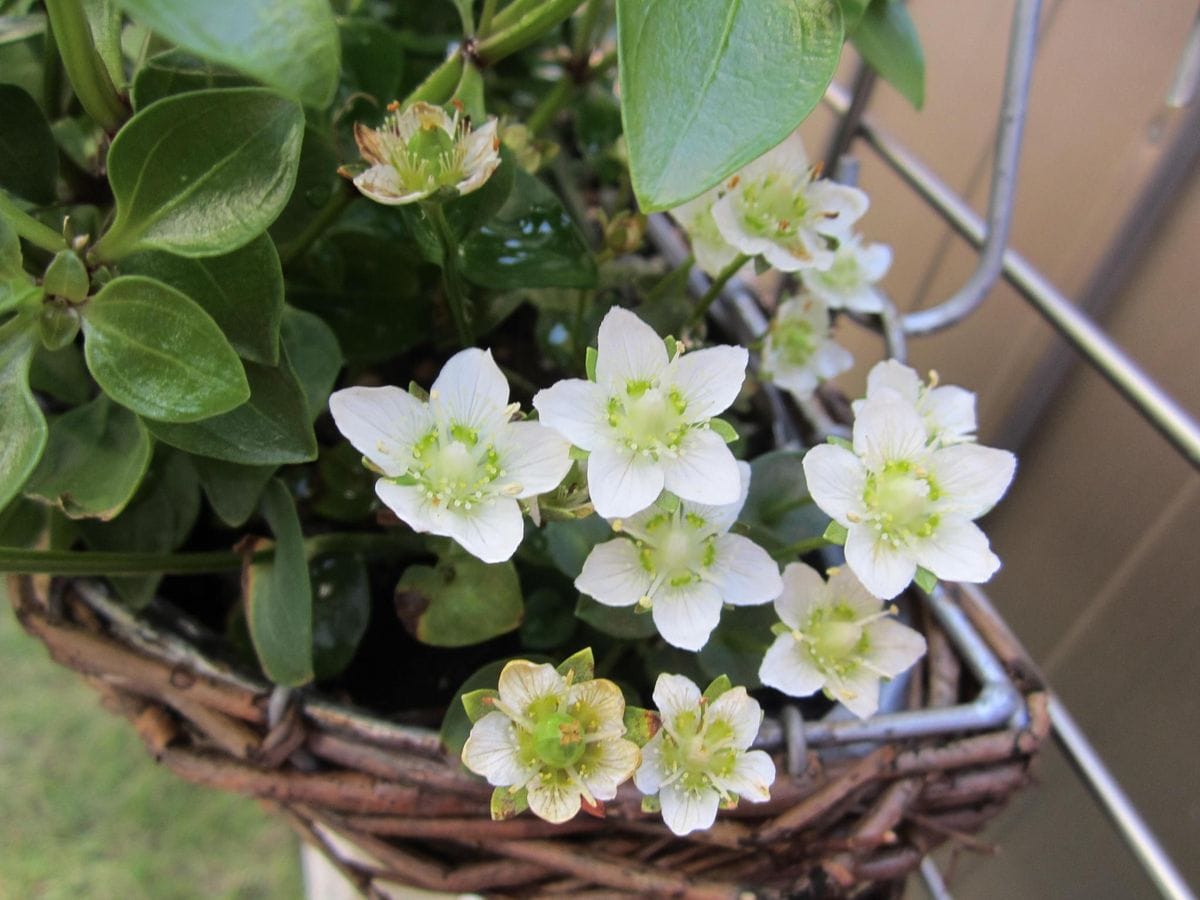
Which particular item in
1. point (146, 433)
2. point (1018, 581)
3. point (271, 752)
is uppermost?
point (146, 433)

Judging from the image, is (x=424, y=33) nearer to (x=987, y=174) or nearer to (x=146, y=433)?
(x=146, y=433)

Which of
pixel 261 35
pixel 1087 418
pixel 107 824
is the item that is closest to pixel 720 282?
pixel 261 35

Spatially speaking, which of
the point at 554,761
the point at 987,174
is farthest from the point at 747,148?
the point at 987,174

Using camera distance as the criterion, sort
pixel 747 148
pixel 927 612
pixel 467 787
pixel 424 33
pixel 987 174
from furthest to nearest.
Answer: pixel 987 174 → pixel 424 33 → pixel 927 612 → pixel 467 787 → pixel 747 148

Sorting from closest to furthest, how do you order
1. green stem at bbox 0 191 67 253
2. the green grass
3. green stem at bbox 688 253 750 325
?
green stem at bbox 0 191 67 253 < green stem at bbox 688 253 750 325 < the green grass

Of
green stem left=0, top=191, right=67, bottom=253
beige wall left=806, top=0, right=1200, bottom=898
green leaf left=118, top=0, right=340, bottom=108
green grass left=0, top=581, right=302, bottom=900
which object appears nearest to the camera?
green leaf left=118, top=0, right=340, bottom=108

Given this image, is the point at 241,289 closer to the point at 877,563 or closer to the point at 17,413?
the point at 17,413

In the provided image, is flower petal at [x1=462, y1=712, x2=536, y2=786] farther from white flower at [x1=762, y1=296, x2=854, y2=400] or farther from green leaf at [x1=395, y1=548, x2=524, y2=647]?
white flower at [x1=762, y1=296, x2=854, y2=400]

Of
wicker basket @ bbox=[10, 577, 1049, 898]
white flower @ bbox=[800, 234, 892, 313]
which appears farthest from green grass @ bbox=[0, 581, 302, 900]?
white flower @ bbox=[800, 234, 892, 313]
